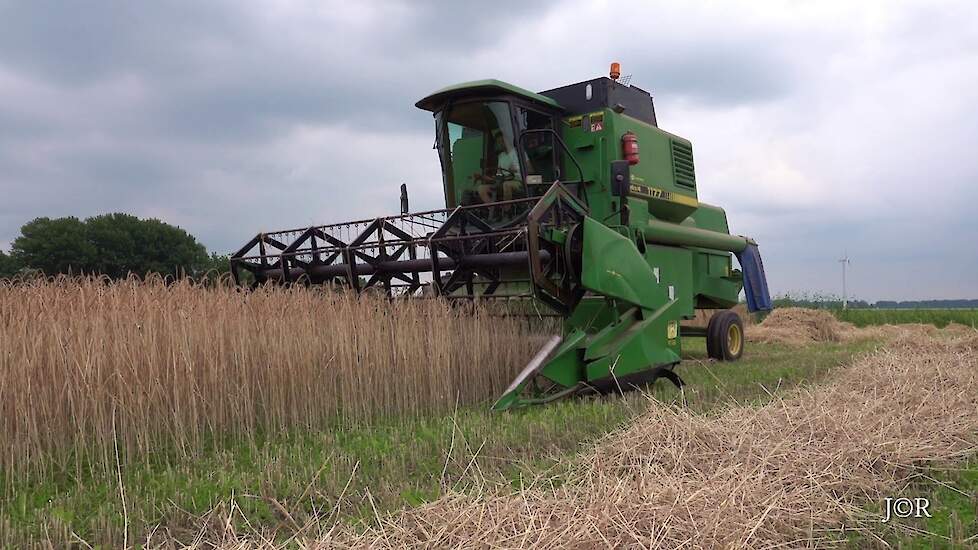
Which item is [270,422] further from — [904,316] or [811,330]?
[904,316]

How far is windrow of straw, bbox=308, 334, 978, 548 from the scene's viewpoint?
6.95ft

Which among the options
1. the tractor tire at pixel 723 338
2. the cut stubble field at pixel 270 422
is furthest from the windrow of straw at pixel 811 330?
the cut stubble field at pixel 270 422

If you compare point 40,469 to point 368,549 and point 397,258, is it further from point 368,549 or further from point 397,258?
point 397,258

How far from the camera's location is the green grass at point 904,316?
1564 centimetres

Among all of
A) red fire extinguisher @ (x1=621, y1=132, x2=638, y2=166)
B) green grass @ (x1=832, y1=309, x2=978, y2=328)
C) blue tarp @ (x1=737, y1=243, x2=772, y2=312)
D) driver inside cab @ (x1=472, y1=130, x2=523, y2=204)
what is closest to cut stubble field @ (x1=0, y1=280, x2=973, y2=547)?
driver inside cab @ (x1=472, y1=130, x2=523, y2=204)

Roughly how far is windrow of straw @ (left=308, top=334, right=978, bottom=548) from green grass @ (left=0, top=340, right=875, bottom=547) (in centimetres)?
31

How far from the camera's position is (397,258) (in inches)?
241

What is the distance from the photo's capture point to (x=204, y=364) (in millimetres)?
3943

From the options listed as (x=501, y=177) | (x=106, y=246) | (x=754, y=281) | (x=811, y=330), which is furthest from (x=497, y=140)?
(x=106, y=246)

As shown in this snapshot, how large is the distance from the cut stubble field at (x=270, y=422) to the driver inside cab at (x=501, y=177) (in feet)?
4.71

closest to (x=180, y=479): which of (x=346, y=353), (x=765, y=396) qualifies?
(x=346, y=353)

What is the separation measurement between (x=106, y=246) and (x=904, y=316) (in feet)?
63.2

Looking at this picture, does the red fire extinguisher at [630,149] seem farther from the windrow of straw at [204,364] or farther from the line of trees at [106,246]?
the line of trees at [106,246]

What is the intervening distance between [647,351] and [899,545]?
124 inches
